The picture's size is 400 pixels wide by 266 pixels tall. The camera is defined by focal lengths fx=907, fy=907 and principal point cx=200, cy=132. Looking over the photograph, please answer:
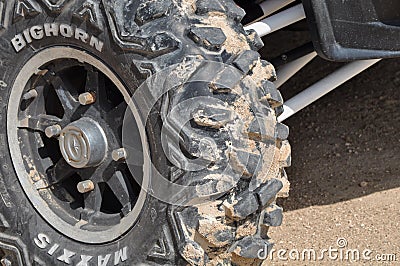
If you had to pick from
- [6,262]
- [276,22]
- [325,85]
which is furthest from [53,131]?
[325,85]

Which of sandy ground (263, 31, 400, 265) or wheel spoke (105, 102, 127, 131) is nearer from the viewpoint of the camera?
wheel spoke (105, 102, 127, 131)

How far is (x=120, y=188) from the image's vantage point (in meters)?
2.80

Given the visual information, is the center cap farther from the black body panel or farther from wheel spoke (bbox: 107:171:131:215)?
the black body panel

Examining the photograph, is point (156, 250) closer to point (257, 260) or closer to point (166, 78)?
point (257, 260)

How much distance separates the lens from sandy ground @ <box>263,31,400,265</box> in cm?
343

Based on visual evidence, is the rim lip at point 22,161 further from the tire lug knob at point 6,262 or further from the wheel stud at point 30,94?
the tire lug knob at point 6,262

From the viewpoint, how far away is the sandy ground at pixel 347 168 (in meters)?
3.43

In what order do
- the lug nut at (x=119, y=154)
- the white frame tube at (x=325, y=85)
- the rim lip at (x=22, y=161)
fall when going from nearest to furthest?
the rim lip at (x=22, y=161) → the lug nut at (x=119, y=154) → the white frame tube at (x=325, y=85)

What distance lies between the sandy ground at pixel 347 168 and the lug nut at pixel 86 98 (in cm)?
97

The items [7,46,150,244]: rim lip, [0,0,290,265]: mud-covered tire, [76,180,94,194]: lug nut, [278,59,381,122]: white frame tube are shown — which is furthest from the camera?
[278,59,381,122]: white frame tube

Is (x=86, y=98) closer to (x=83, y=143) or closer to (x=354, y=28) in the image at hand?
(x=83, y=143)

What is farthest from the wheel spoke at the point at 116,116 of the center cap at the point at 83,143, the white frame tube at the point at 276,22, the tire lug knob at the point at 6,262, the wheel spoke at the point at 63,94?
the tire lug knob at the point at 6,262

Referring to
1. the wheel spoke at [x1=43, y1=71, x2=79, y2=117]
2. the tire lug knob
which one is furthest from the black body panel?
the tire lug knob

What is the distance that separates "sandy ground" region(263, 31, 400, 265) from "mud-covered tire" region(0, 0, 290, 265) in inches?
30.0
